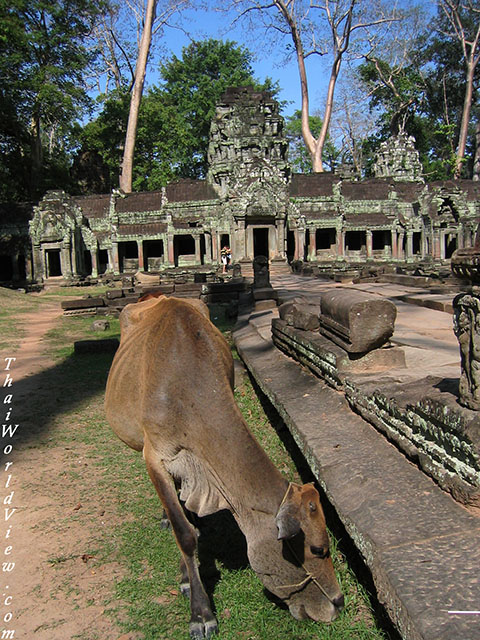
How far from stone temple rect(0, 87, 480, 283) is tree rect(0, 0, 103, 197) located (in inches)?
259

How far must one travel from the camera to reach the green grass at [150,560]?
2.33 metres

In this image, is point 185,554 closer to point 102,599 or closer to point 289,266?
point 102,599

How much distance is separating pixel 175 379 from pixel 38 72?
1528 inches

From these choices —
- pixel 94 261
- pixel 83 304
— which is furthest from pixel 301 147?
pixel 83 304

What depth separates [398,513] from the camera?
2361mm

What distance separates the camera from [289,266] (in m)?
27.2

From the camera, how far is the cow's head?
1.98 m

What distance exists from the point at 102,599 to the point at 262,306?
8.21 meters

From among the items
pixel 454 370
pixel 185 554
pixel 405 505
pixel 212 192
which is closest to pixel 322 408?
pixel 454 370

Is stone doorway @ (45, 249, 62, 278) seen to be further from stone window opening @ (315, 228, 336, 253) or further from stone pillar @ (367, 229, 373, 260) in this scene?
stone pillar @ (367, 229, 373, 260)

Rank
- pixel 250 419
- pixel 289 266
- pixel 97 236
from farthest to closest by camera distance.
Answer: pixel 97 236
pixel 289 266
pixel 250 419

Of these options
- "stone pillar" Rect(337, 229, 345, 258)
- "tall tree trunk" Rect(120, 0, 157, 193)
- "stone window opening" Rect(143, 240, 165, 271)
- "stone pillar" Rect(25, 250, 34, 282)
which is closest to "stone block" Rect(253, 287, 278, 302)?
"stone pillar" Rect(337, 229, 345, 258)

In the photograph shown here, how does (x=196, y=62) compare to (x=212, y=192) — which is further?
(x=196, y=62)

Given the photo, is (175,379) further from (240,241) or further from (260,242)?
(260,242)
